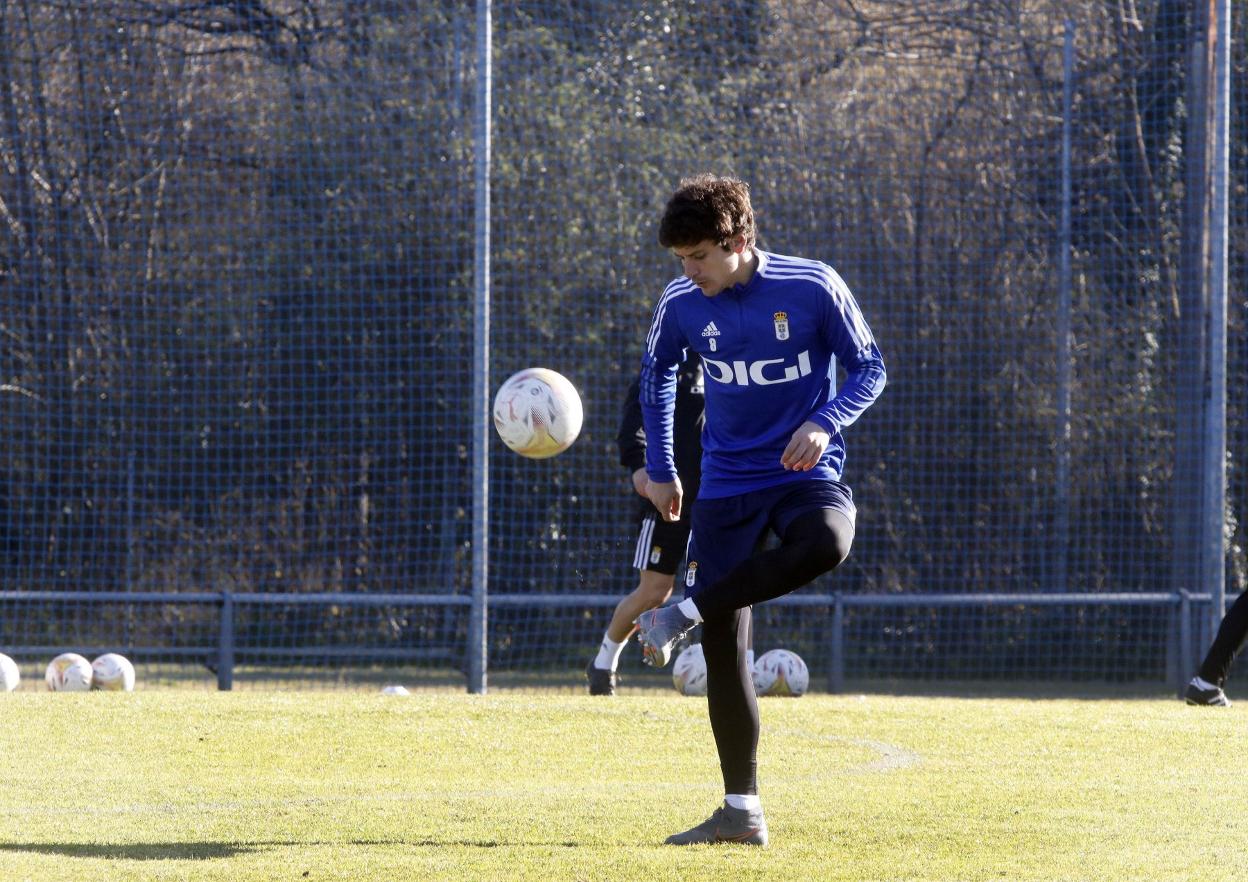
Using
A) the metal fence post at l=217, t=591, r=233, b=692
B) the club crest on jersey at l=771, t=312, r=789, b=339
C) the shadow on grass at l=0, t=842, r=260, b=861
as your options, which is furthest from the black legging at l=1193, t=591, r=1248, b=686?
the metal fence post at l=217, t=591, r=233, b=692

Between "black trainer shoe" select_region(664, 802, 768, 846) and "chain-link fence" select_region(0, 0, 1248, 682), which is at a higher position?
"chain-link fence" select_region(0, 0, 1248, 682)

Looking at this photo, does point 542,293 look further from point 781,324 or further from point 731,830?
point 731,830

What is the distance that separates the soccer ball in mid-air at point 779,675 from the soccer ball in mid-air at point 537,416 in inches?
97.1

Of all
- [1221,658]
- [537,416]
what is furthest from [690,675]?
[1221,658]

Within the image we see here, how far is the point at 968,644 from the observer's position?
1301 centimetres

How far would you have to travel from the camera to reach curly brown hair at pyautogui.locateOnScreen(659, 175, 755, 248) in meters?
4.50

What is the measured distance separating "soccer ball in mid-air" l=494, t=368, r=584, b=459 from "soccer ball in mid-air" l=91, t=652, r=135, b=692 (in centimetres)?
381

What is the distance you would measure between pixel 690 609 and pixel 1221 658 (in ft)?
16.3

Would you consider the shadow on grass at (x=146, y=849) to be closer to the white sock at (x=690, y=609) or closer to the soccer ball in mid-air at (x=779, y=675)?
the white sock at (x=690, y=609)

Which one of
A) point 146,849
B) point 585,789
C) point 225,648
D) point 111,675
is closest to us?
point 146,849

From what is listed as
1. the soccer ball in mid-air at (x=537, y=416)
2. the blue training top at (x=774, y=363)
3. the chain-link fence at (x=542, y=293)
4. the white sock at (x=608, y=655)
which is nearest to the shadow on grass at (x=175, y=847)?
the blue training top at (x=774, y=363)

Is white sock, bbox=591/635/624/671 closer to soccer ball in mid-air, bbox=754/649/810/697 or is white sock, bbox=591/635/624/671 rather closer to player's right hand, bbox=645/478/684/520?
soccer ball in mid-air, bbox=754/649/810/697

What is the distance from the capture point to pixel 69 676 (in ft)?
33.1

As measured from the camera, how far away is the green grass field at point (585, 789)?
4.36m
